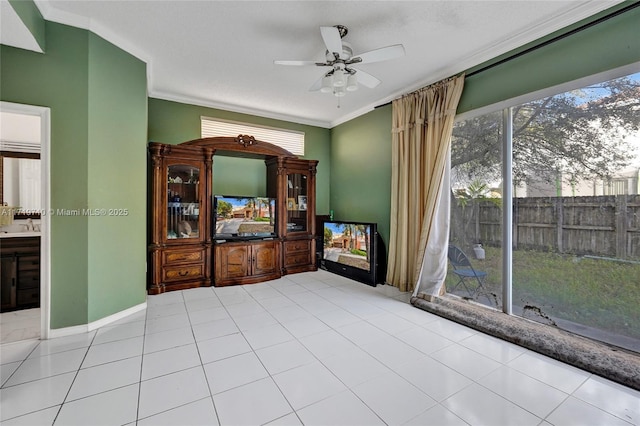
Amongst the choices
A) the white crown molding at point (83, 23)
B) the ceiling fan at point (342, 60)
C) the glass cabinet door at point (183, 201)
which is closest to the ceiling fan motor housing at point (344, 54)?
the ceiling fan at point (342, 60)

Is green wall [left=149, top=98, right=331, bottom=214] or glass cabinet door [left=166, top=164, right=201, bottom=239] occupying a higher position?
green wall [left=149, top=98, right=331, bottom=214]

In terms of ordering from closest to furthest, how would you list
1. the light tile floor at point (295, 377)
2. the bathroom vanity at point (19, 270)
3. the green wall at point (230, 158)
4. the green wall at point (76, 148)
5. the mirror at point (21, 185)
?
the light tile floor at point (295, 377) → the green wall at point (76, 148) → the bathroom vanity at point (19, 270) → the mirror at point (21, 185) → the green wall at point (230, 158)

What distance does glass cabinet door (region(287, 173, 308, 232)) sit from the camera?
15.6ft

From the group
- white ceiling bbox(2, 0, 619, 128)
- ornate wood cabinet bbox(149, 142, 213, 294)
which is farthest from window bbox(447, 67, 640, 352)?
ornate wood cabinet bbox(149, 142, 213, 294)

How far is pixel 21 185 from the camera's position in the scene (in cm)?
352

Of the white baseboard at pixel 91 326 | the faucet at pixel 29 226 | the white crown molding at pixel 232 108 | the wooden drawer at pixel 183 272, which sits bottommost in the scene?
the white baseboard at pixel 91 326

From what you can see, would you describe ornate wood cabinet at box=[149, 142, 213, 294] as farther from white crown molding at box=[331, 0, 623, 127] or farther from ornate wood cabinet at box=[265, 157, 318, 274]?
white crown molding at box=[331, 0, 623, 127]

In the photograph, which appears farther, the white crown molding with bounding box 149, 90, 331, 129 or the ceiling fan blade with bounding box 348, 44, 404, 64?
the white crown molding with bounding box 149, 90, 331, 129

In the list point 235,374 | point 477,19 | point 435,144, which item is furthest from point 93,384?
point 477,19

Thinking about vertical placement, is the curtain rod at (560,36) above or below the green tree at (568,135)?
above

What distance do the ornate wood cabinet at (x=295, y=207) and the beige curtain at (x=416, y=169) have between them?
1515 millimetres

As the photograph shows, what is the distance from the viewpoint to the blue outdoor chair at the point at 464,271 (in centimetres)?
309

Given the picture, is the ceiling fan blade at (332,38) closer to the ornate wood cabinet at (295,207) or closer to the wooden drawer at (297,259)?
the ornate wood cabinet at (295,207)

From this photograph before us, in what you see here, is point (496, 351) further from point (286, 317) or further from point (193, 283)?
point (193, 283)
